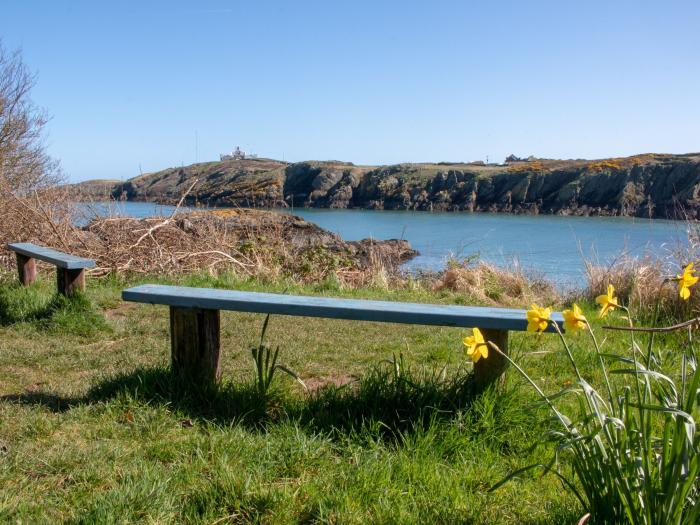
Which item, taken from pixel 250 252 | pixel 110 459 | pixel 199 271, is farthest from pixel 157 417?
pixel 250 252

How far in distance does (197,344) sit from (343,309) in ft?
2.94

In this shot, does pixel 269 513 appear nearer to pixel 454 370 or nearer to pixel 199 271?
pixel 454 370

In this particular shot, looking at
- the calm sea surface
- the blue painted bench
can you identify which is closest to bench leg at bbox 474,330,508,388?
the blue painted bench

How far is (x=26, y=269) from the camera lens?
7.71m

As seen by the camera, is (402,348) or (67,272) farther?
(67,272)

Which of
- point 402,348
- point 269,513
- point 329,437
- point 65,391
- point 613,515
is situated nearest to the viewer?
point 613,515

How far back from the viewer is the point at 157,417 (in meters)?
3.49

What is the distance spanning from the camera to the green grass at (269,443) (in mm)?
2557

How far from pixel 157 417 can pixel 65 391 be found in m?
0.92

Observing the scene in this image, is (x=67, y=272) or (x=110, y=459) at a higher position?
(x=67, y=272)

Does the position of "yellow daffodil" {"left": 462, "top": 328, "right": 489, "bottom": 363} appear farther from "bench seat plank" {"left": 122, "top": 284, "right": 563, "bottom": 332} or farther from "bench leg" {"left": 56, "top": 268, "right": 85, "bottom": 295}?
"bench leg" {"left": 56, "top": 268, "right": 85, "bottom": 295}

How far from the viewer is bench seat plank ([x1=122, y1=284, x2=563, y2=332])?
3498 millimetres

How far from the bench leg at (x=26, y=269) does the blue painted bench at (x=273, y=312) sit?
4267mm

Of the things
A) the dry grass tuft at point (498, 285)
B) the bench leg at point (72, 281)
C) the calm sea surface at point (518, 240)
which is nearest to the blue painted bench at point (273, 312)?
the bench leg at point (72, 281)
